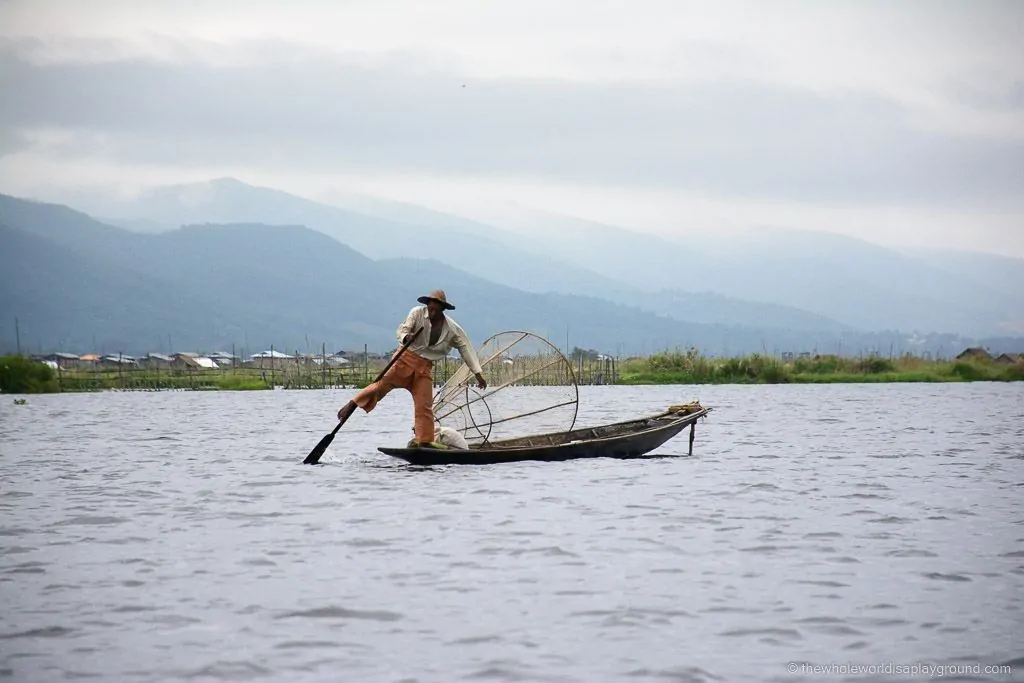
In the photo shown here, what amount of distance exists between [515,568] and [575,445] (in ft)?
23.5

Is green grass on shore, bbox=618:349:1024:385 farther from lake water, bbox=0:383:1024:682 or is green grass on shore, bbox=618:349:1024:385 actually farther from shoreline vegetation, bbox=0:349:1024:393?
lake water, bbox=0:383:1024:682

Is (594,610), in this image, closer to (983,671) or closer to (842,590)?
(842,590)

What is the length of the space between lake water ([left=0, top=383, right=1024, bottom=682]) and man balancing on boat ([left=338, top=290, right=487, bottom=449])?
828mm

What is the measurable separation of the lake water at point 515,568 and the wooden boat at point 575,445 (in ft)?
0.68

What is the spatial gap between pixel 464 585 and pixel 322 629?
1.44 m

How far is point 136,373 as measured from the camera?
193ft

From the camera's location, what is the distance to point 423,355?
15.5 m

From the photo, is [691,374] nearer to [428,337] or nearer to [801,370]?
[801,370]

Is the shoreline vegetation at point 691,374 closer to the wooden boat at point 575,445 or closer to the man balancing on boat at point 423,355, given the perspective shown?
the wooden boat at point 575,445

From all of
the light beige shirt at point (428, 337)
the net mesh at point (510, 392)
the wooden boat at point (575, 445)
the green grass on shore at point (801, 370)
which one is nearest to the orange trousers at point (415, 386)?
the light beige shirt at point (428, 337)

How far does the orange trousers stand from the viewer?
15.5 metres

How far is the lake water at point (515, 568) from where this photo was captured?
715cm

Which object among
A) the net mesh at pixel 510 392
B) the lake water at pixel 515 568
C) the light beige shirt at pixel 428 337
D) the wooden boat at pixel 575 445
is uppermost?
the light beige shirt at pixel 428 337

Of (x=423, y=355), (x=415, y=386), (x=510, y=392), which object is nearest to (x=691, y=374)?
(x=510, y=392)
